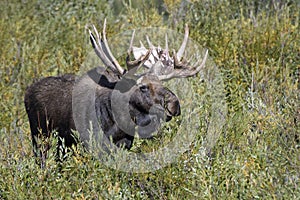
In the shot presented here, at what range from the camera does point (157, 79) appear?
6.70 meters

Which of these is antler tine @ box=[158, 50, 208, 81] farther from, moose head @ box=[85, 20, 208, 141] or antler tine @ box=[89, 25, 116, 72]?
antler tine @ box=[89, 25, 116, 72]

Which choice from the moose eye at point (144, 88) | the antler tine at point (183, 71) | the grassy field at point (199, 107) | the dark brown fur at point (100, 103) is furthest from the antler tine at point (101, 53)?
the grassy field at point (199, 107)

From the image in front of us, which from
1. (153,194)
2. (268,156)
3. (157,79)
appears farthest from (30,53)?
(268,156)

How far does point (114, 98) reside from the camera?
22.2 feet

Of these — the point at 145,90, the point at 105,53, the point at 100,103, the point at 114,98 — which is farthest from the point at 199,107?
the point at 105,53

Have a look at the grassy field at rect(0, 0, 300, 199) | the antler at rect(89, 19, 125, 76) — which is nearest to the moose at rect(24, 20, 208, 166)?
the antler at rect(89, 19, 125, 76)

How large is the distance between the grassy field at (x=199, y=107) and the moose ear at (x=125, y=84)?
559mm

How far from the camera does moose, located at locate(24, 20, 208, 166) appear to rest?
6488mm

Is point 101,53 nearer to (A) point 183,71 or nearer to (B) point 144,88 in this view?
(B) point 144,88

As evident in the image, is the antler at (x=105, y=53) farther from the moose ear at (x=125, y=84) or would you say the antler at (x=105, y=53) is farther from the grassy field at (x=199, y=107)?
the grassy field at (x=199, y=107)

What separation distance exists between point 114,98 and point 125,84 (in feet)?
0.58

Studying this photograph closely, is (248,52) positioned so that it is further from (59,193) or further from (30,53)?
(59,193)

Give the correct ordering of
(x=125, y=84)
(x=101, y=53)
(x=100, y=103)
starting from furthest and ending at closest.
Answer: (x=101, y=53) → (x=100, y=103) → (x=125, y=84)

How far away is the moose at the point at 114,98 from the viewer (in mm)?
6488
